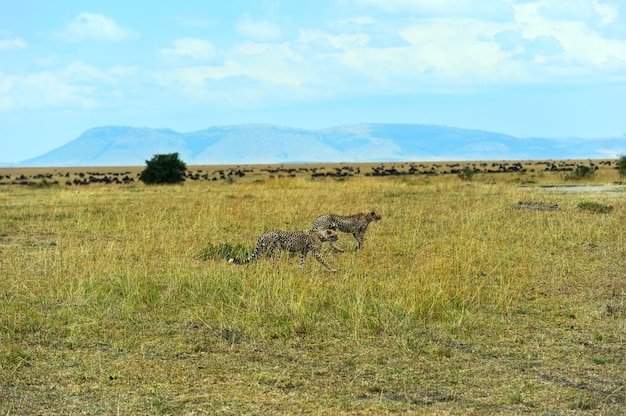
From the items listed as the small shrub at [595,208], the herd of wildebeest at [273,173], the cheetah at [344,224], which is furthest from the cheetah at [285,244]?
the herd of wildebeest at [273,173]

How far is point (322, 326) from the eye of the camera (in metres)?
8.91

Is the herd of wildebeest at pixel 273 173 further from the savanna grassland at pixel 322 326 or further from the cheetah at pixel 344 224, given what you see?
the savanna grassland at pixel 322 326


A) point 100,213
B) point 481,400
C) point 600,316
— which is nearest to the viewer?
point 481,400

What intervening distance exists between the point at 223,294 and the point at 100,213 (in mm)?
13441

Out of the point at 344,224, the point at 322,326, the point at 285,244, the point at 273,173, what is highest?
the point at 273,173

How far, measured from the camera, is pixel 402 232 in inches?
685

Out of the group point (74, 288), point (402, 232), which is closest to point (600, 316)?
point (74, 288)

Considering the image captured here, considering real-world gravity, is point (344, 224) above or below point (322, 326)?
above

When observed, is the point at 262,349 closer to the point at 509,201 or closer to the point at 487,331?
the point at 487,331

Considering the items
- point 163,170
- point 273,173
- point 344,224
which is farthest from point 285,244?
point 273,173

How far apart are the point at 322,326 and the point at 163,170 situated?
4018 centimetres

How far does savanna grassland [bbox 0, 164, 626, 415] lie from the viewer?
668 centimetres

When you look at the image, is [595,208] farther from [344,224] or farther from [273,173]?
[273,173]

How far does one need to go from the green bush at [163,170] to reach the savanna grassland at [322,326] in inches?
1212
